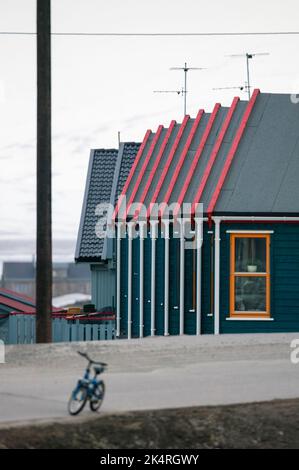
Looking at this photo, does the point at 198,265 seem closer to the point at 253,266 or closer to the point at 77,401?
the point at 253,266

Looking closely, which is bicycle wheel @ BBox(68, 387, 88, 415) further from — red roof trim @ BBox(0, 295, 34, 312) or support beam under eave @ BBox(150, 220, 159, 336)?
red roof trim @ BBox(0, 295, 34, 312)

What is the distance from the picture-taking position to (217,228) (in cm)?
2505

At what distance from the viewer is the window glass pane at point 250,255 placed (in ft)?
82.1

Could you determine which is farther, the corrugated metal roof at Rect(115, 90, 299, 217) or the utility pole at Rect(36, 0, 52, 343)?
the corrugated metal roof at Rect(115, 90, 299, 217)

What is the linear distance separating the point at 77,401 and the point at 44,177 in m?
7.49

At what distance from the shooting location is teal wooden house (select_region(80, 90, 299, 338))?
2495 centimetres

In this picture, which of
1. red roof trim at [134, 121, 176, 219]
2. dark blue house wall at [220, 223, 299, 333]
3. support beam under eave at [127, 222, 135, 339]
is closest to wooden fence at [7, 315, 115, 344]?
support beam under eave at [127, 222, 135, 339]

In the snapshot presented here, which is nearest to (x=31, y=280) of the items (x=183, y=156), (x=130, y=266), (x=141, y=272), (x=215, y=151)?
(x=130, y=266)

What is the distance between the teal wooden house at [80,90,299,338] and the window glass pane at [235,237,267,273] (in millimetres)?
24

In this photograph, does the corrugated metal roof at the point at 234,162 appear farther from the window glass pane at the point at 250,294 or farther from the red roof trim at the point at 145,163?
the window glass pane at the point at 250,294

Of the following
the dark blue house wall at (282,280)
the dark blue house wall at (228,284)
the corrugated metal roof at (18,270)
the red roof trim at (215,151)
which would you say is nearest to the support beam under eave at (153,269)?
the dark blue house wall at (228,284)

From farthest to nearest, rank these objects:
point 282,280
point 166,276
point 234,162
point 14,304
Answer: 1. point 14,304
2. point 166,276
3. point 234,162
4. point 282,280

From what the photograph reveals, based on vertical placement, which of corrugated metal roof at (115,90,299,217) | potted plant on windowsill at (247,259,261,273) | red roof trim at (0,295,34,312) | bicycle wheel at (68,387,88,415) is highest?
corrugated metal roof at (115,90,299,217)
